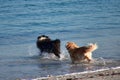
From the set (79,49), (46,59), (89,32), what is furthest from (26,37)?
(79,49)

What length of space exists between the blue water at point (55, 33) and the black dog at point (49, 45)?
293mm

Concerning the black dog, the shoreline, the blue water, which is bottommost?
the blue water

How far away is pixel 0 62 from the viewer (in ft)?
44.6

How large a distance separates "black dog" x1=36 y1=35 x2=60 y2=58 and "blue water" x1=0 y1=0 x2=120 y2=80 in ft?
0.96

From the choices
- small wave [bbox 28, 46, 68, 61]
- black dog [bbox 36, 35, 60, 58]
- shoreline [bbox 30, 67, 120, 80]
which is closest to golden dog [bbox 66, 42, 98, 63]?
small wave [bbox 28, 46, 68, 61]

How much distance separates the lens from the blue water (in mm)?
12744

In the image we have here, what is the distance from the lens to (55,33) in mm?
19609

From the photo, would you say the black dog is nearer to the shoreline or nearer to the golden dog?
the golden dog

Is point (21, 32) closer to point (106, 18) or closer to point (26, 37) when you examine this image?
point (26, 37)

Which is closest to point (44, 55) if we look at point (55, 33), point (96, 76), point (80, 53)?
point (80, 53)

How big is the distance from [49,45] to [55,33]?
4953 millimetres

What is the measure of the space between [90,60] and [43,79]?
3352 mm

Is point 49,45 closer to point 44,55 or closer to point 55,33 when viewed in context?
point 44,55

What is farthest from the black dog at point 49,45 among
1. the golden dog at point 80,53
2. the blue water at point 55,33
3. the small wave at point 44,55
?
the golden dog at point 80,53
